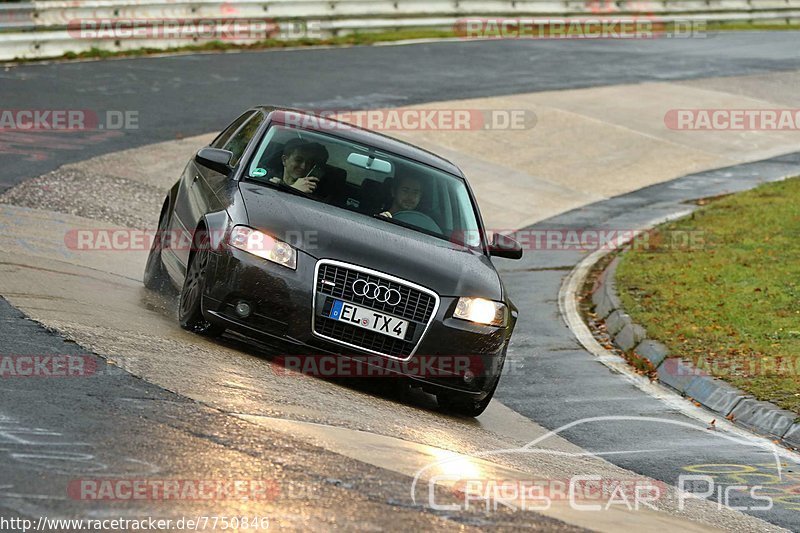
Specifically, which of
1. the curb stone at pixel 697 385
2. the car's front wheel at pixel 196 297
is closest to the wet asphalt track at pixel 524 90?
the curb stone at pixel 697 385

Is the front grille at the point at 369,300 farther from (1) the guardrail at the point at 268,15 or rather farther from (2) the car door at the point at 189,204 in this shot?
(1) the guardrail at the point at 268,15

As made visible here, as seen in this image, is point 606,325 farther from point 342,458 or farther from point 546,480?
point 342,458

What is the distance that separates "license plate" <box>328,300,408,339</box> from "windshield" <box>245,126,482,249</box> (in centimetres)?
114

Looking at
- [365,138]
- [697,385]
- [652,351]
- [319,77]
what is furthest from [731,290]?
[319,77]

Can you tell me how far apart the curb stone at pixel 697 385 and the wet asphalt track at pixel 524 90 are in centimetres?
43

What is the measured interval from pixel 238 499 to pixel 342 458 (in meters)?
0.89

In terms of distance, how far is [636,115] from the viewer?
23.7 m

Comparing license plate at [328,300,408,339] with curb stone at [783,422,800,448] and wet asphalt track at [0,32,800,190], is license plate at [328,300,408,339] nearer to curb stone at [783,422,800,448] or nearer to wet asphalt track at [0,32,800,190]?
curb stone at [783,422,800,448]

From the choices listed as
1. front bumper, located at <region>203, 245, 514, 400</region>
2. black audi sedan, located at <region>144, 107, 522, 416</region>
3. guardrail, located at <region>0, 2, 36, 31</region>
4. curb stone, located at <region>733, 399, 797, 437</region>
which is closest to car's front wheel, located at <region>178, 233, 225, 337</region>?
A: black audi sedan, located at <region>144, 107, 522, 416</region>

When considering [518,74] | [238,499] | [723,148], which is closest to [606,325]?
[238,499]

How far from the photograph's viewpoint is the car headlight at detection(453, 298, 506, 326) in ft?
26.8

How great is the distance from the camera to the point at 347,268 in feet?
26.1

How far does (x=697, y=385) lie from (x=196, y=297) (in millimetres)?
4333

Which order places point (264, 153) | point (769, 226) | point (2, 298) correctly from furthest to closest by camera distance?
point (769, 226) → point (264, 153) → point (2, 298)
